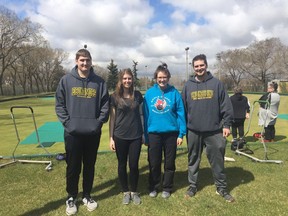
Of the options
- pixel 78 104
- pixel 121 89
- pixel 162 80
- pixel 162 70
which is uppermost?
pixel 162 70

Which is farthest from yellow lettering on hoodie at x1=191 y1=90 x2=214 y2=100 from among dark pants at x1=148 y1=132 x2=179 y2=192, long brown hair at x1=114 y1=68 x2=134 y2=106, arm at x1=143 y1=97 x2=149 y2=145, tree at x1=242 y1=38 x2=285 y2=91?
tree at x1=242 y1=38 x2=285 y2=91

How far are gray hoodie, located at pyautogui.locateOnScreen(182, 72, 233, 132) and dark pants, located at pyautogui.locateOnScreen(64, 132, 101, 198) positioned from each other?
1.41 metres

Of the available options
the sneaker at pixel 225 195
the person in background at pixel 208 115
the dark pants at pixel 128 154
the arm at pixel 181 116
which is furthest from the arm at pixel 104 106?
the sneaker at pixel 225 195

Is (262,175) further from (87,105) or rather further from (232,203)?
(87,105)

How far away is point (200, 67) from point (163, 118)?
2.92 feet

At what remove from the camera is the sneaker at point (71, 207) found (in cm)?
366

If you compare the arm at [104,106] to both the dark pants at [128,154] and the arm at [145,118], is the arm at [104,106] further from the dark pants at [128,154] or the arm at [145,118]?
the arm at [145,118]

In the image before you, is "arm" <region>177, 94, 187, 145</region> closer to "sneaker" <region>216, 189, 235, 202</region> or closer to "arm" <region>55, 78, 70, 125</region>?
"sneaker" <region>216, 189, 235, 202</region>

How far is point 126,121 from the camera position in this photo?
148 inches

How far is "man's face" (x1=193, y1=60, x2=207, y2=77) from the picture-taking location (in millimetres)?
3869

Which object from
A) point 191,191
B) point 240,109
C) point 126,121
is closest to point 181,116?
point 126,121

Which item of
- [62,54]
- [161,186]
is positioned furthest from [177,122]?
[62,54]

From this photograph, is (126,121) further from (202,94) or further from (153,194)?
→ (153,194)

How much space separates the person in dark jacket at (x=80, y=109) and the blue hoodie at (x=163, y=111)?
0.62 meters
